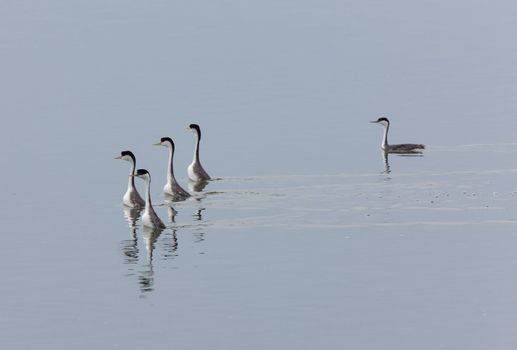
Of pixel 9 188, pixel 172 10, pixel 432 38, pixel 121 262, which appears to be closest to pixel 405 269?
pixel 121 262

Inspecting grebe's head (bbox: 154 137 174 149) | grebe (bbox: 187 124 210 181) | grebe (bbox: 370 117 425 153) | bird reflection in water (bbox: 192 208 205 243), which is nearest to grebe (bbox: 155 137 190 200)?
grebe's head (bbox: 154 137 174 149)

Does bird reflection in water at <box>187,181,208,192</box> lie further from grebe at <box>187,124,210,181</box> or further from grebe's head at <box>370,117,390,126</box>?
grebe's head at <box>370,117,390,126</box>

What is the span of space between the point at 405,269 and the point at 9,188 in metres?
16.0

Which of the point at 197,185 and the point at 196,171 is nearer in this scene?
A: the point at 197,185

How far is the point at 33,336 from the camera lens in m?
31.8

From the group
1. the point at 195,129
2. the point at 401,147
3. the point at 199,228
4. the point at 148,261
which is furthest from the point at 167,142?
the point at 148,261

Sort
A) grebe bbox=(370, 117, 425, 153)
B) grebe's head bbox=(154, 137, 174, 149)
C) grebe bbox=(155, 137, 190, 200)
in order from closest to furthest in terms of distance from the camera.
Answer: grebe bbox=(155, 137, 190, 200) → grebe's head bbox=(154, 137, 174, 149) → grebe bbox=(370, 117, 425, 153)

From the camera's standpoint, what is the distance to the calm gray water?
107 feet

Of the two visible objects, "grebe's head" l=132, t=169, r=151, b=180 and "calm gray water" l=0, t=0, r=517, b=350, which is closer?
"calm gray water" l=0, t=0, r=517, b=350

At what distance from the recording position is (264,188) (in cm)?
4709

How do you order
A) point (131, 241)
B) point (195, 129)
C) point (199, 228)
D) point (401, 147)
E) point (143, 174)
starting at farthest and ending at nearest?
point (401, 147) → point (195, 129) → point (143, 174) → point (199, 228) → point (131, 241)

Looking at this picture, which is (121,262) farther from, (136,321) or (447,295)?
(447,295)

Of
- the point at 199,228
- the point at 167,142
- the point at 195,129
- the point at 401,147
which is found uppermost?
the point at 195,129

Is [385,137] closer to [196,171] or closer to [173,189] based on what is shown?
[196,171]
